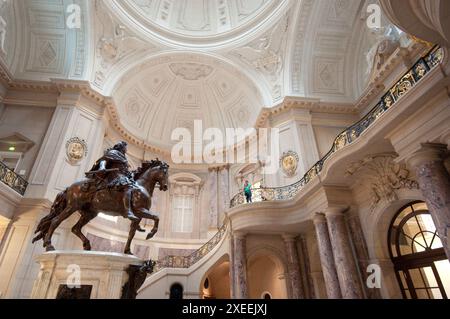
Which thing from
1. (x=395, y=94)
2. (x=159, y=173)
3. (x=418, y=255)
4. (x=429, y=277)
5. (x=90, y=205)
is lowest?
(x=429, y=277)

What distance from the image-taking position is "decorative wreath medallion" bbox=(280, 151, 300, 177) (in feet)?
39.3

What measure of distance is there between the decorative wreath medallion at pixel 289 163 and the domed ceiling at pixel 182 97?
16.1 ft

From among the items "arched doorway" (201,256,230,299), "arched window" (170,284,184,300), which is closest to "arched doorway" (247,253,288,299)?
"arched doorway" (201,256,230,299)

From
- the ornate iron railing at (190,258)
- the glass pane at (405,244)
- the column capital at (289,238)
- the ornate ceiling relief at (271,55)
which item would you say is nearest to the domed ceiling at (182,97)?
the ornate ceiling relief at (271,55)

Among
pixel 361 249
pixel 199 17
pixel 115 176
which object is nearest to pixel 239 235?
pixel 361 249

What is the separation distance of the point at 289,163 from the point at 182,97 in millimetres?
10090

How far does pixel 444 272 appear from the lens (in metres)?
6.46

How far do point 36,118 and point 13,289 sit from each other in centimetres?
747

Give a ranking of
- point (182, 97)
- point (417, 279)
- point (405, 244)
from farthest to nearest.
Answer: point (182, 97) < point (405, 244) < point (417, 279)

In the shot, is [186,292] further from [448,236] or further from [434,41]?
[434,41]

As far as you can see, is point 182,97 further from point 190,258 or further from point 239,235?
point 239,235

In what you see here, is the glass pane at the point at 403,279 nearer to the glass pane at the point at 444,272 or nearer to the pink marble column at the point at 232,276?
the glass pane at the point at 444,272

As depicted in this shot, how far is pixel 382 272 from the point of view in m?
7.53

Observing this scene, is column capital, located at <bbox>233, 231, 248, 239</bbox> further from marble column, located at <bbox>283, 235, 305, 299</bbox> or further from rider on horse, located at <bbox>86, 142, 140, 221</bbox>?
rider on horse, located at <bbox>86, 142, 140, 221</bbox>
